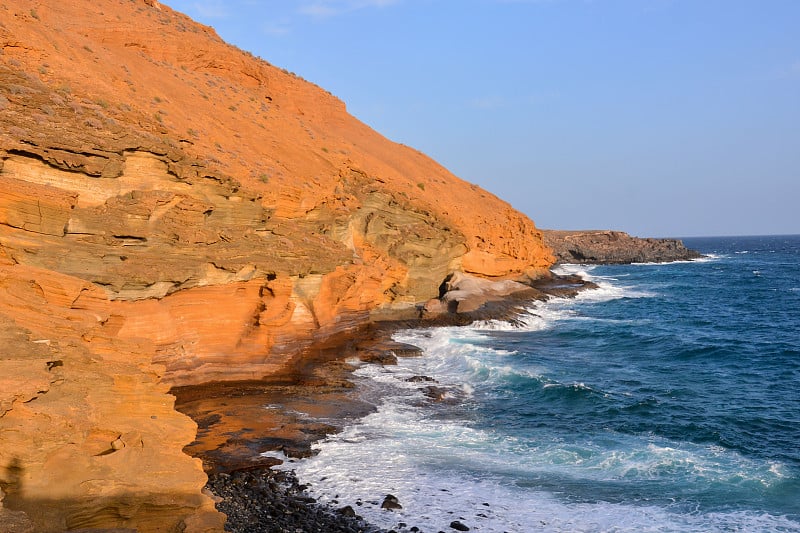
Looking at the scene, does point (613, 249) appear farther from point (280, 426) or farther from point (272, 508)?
point (272, 508)

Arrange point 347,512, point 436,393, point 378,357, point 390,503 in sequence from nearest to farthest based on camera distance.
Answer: point 347,512 → point 390,503 → point 436,393 → point 378,357

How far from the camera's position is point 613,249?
10019cm

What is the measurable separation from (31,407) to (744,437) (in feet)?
55.1

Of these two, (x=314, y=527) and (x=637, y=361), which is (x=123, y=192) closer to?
(x=314, y=527)

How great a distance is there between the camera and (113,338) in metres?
12.0

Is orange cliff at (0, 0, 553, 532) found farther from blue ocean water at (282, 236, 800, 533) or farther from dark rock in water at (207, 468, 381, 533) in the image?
blue ocean water at (282, 236, 800, 533)

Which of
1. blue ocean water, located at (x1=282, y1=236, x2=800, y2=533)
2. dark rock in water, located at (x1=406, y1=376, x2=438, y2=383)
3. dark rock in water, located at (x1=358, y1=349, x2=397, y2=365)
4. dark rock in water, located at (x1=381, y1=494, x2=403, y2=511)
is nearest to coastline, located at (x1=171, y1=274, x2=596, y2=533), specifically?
dark rock in water, located at (x1=358, y1=349, x2=397, y2=365)

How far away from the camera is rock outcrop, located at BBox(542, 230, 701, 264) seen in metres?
91.7

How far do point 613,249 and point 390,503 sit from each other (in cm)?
9465

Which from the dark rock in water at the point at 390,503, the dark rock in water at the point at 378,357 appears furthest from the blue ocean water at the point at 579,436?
the dark rock in water at the point at 378,357

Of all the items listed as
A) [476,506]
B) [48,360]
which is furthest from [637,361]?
[48,360]

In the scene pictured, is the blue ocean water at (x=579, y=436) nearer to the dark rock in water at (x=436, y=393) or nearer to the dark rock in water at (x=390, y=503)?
the dark rock in water at (x=390, y=503)

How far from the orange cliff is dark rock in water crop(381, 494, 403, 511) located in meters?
3.89

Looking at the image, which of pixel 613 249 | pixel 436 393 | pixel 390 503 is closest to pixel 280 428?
pixel 390 503
